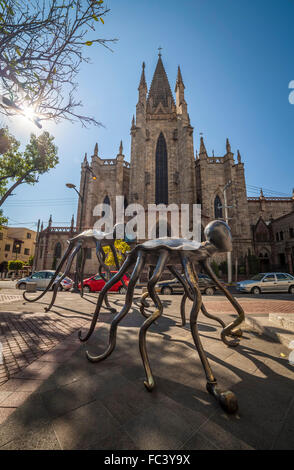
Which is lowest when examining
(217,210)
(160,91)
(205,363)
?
(205,363)

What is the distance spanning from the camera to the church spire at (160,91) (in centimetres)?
3319

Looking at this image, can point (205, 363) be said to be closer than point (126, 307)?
Yes

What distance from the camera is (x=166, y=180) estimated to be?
25.9 metres

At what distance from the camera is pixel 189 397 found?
1626 millimetres

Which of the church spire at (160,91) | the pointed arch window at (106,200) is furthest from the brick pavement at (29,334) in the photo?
the church spire at (160,91)

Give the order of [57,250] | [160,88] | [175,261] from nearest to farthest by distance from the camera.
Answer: [175,261]
[57,250]
[160,88]

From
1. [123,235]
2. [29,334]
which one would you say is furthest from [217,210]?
[29,334]

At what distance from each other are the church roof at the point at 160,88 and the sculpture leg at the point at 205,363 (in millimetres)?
40256

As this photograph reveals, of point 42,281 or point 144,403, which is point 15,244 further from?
point 144,403

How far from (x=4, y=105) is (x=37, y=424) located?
490 centimetres

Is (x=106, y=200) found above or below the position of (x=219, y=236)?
above

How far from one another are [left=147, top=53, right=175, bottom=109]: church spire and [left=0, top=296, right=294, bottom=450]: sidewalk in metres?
39.5

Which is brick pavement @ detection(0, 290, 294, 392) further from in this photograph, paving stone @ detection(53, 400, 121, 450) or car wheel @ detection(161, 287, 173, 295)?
car wheel @ detection(161, 287, 173, 295)

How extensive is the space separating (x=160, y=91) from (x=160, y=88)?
986 millimetres
